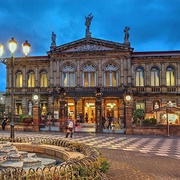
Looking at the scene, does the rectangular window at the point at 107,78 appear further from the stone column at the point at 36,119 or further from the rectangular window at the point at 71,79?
the stone column at the point at 36,119

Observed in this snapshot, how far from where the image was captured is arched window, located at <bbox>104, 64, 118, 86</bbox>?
4185 cm

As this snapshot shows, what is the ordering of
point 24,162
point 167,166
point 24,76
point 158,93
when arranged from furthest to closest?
point 24,76 → point 158,93 → point 167,166 → point 24,162

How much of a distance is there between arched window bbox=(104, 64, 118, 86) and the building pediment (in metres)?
2.56

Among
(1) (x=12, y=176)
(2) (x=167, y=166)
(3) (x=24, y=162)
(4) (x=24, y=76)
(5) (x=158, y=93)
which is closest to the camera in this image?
(1) (x=12, y=176)

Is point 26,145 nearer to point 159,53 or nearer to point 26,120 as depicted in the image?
point 26,120

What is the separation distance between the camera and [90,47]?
4222 centimetres

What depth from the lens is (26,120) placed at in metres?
32.2

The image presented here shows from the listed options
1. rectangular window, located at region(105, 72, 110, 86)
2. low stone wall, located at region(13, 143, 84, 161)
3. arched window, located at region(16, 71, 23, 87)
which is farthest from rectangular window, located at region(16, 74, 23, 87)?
low stone wall, located at region(13, 143, 84, 161)

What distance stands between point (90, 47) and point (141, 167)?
31.9 metres

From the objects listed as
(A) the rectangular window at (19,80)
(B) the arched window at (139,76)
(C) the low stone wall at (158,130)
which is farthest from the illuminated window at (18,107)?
(C) the low stone wall at (158,130)

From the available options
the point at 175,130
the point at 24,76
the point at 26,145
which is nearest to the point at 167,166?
the point at 26,145

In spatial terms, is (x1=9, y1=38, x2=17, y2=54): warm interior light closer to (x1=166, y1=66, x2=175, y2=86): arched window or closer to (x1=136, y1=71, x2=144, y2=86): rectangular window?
(x1=136, y1=71, x2=144, y2=86): rectangular window

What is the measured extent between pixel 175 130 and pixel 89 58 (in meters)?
19.8

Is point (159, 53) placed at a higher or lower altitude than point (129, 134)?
higher
